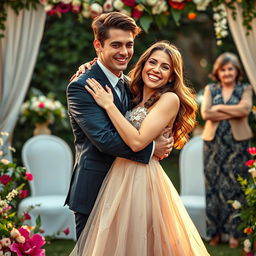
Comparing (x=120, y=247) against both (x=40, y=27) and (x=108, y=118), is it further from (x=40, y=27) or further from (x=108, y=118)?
(x=40, y=27)

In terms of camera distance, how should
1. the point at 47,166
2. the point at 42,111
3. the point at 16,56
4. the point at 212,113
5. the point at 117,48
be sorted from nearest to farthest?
the point at 117,48 → the point at 212,113 → the point at 16,56 → the point at 47,166 → the point at 42,111

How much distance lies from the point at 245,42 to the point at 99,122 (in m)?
2.93

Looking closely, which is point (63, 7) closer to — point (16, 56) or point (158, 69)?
point (16, 56)

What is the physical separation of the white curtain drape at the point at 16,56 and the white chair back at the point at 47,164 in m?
0.46

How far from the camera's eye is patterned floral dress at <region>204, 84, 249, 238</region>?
20.3 ft

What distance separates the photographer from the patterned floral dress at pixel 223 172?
20.3 feet

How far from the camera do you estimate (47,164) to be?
22.0 feet

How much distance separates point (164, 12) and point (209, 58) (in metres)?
6.54

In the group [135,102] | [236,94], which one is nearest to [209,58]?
[236,94]

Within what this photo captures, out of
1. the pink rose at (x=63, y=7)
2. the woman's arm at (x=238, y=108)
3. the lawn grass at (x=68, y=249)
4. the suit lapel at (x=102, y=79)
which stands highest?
the pink rose at (x=63, y=7)

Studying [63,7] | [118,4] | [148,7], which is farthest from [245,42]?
[63,7]

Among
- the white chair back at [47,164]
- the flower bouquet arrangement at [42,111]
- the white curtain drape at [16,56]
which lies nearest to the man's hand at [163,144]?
the white curtain drape at [16,56]

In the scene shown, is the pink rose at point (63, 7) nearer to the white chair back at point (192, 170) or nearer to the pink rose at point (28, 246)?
the white chair back at point (192, 170)

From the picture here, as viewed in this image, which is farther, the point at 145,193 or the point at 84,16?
the point at 84,16
